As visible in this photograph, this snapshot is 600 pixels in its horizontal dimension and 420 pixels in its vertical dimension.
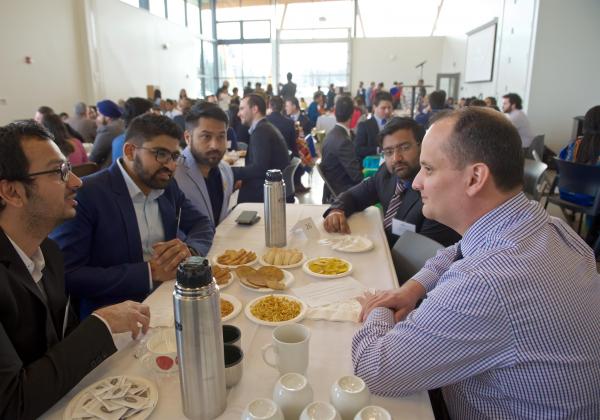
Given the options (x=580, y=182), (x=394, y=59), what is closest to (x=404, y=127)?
(x=580, y=182)

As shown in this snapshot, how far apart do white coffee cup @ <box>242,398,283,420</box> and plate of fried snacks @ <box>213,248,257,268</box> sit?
3.08ft

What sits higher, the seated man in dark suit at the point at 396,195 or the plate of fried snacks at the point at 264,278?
the seated man in dark suit at the point at 396,195

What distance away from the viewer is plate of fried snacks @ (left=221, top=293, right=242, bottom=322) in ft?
4.35

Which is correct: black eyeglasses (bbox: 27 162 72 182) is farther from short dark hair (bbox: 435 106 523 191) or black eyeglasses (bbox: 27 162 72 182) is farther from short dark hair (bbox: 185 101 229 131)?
short dark hair (bbox: 185 101 229 131)

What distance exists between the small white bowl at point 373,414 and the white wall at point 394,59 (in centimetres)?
1674

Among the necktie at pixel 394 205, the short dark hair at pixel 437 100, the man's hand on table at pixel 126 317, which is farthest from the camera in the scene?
the short dark hair at pixel 437 100

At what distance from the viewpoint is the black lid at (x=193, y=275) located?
801 mm

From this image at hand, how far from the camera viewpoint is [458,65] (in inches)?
551

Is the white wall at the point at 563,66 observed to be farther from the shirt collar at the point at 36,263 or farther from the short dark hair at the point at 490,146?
the shirt collar at the point at 36,263

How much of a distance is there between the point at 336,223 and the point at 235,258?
2.13 feet

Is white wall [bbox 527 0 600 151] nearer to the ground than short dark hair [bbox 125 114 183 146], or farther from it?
farther from it

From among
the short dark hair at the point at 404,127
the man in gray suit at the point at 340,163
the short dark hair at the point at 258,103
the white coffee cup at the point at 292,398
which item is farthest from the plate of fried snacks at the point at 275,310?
the short dark hair at the point at 258,103

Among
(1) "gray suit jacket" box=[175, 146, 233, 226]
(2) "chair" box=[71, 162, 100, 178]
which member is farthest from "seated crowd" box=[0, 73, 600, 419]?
(2) "chair" box=[71, 162, 100, 178]

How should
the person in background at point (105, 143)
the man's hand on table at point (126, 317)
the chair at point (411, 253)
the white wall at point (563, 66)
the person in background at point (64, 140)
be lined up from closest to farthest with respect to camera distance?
the man's hand on table at point (126, 317), the chair at point (411, 253), the person in background at point (64, 140), the person in background at point (105, 143), the white wall at point (563, 66)
